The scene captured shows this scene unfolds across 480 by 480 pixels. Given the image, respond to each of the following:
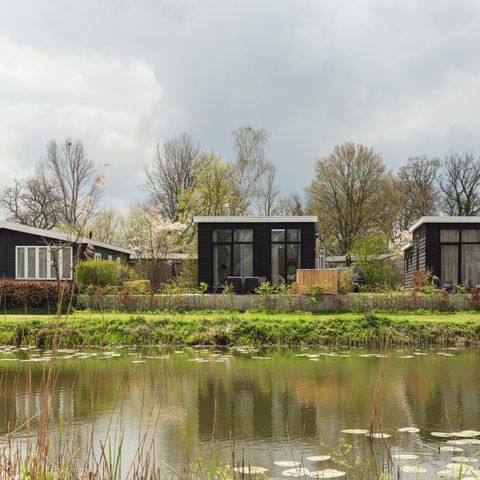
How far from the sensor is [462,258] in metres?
22.9

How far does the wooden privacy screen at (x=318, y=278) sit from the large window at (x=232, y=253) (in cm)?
460

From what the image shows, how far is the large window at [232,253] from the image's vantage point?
76.2 ft

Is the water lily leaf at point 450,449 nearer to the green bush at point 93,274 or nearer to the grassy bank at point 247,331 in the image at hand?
the grassy bank at point 247,331

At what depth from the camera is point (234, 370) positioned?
10812 millimetres

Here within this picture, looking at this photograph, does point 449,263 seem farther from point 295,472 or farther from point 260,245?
point 295,472

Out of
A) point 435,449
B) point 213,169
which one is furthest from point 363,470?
point 213,169

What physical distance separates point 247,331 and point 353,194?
21950 mm

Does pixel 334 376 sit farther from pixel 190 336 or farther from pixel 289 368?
pixel 190 336

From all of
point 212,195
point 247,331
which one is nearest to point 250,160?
point 212,195

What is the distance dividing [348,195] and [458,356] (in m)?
23.6

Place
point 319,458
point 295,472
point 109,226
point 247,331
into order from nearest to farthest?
point 295,472 < point 319,458 < point 247,331 < point 109,226

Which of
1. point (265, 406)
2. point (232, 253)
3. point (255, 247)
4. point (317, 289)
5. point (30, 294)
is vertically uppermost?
point (255, 247)

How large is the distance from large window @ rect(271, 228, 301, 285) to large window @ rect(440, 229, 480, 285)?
4813 millimetres

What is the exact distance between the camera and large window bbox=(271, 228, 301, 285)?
76.4 feet
